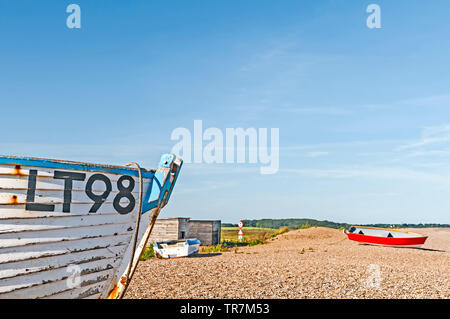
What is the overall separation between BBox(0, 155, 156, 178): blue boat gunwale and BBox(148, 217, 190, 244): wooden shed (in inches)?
691

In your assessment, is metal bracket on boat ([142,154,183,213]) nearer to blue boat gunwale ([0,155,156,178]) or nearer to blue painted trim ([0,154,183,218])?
blue painted trim ([0,154,183,218])

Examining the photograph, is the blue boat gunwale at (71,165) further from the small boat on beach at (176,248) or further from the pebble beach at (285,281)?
the small boat on beach at (176,248)

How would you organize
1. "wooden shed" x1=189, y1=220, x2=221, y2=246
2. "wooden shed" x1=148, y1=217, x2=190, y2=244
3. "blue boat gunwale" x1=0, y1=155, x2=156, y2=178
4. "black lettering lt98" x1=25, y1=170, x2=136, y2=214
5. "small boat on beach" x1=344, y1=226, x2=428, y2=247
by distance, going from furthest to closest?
"wooden shed" x1=189, y1=220, x2=221, y2=246 < "small boat on beach" x1=344, y1=226, x2=428, y2=247 < "wooden shed" x1=148, y1=217, x2=190, y2=244 < "black lettering lt98" x1=25, y1=170, x2=136, y2=214 < "blue boat gunwale" x1=0, y1=155, x2=156, y2=178

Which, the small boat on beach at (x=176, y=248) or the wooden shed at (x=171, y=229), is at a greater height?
the wooden shed at (x=171, y=229)

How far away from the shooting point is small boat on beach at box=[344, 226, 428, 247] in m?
26.0

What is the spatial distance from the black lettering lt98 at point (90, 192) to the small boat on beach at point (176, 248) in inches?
526

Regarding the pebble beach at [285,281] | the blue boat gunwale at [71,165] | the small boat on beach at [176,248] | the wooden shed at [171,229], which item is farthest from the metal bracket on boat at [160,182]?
the wooden shed at [171,229]

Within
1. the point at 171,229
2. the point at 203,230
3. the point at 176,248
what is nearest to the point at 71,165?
the point at 176,248

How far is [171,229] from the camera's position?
80.4ft

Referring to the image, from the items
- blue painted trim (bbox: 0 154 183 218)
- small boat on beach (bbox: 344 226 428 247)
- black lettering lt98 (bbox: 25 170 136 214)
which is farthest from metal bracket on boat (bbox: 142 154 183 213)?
small boat on beach (bbox: 344 226 428 247)

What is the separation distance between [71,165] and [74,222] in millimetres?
890

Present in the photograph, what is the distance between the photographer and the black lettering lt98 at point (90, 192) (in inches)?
237

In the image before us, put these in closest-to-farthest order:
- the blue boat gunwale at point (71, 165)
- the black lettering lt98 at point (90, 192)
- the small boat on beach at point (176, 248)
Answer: the blue boat gunwale at point (71, 165), the black lettering lt98 at point (90, 192), the small boat on beach at point (176, 248)
